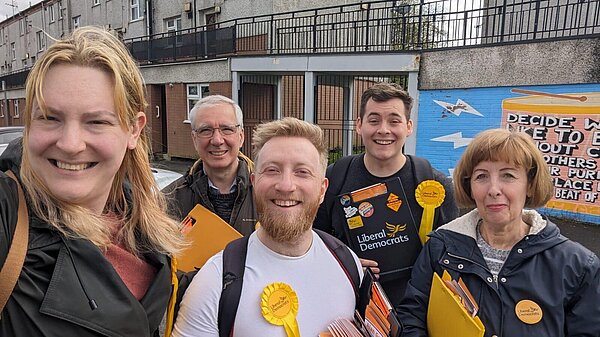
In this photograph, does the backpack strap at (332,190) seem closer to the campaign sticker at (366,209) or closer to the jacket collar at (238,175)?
the campaign sticker at (366,209)

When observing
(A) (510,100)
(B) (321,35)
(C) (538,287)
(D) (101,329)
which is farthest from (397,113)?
(B) (321,35)

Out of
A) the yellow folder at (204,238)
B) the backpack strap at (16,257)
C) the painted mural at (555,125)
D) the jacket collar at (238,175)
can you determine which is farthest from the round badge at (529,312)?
the painted mural at (555,125)

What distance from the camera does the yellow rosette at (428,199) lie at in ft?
7.66

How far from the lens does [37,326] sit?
1.00 m

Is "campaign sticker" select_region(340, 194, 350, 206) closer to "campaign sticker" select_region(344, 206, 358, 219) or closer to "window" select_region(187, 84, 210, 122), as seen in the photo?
"campaign sticker" select_region(344, 206, 358, 219)

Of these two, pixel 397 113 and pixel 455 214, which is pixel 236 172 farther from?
pixel 455 214

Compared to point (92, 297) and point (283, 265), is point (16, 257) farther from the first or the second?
point (283, 265)

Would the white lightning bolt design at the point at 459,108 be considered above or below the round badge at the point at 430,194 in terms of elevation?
above

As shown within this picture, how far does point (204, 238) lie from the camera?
2162 millimetres

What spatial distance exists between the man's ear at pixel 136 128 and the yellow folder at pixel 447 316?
132cm

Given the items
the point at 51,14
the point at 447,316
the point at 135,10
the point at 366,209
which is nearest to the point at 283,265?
the point at 447,316

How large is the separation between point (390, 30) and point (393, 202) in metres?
9.82

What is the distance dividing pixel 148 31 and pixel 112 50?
21.9 meters

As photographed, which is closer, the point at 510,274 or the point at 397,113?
the point at 510,274
